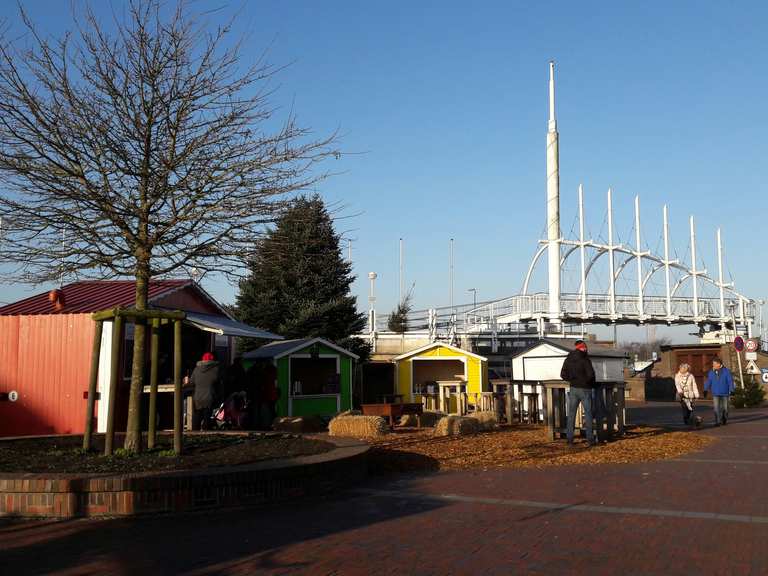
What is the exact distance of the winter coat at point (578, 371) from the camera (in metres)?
14.3

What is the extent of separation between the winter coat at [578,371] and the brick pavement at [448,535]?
13.9ft

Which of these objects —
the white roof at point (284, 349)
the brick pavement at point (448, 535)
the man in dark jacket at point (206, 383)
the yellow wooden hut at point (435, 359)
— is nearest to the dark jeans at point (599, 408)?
the brick pavement at point (448, 535)

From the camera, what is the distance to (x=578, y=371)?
14.3m

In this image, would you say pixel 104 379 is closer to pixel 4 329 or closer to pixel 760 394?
pixel 4 329

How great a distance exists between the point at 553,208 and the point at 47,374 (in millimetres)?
43056

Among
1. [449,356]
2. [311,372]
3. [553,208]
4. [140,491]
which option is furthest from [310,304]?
[553,208]

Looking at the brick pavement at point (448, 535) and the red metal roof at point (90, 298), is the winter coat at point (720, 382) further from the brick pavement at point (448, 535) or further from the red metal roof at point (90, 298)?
the red metal roof at point (90, 298)

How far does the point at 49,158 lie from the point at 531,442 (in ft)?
30.7

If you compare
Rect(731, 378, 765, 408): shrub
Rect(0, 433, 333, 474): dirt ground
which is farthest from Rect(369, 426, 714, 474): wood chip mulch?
Rect(731, 378, 765, 408): shrub

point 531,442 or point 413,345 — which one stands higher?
point 413,345

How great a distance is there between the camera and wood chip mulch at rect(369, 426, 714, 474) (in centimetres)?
1184

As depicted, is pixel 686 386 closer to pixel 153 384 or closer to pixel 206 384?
pixel 206 384

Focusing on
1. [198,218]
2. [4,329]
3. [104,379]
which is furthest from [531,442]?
[4,329]

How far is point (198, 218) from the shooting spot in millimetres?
10508
